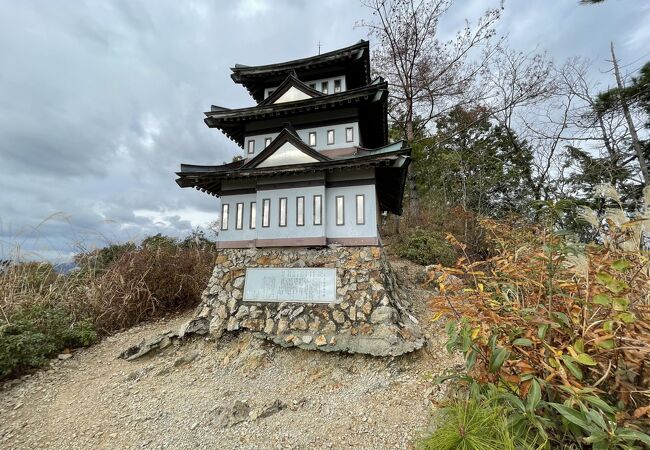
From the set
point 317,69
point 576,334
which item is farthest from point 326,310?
point 317,69

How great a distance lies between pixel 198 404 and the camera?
406 centimetres

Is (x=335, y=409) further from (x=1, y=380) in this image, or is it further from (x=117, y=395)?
(x=1, y=380)

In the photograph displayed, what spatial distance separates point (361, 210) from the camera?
578cm

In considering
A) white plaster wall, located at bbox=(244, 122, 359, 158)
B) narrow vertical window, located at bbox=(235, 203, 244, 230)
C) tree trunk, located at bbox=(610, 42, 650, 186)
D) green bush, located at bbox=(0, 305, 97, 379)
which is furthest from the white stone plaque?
tree trunk, located at bbox=(610, 42, 650, 186)

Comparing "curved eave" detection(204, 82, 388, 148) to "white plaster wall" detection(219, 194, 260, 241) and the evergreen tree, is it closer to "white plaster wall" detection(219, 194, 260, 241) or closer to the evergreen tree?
"white plaster wall" detection(219, 194, 260, 241)

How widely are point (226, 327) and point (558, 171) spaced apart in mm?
14320

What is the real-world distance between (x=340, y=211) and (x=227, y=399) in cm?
389

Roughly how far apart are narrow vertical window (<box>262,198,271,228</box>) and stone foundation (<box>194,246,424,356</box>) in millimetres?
593

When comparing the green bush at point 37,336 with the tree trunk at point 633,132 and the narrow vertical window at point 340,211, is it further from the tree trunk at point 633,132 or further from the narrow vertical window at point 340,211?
the tree trunk at point 633,132

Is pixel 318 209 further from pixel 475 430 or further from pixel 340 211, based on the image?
pixel 475 430

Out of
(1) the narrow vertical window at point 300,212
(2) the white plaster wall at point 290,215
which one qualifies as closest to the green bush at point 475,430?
(2) the white plaster wall at point 290,215

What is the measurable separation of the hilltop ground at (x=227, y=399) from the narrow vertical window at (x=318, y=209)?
2582 mm

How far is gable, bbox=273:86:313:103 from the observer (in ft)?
22.3

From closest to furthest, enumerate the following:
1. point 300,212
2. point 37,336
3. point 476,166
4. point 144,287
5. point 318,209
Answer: point 37,336 → point 318,209 → point 300,212 → point 144,287 → point 476,166
